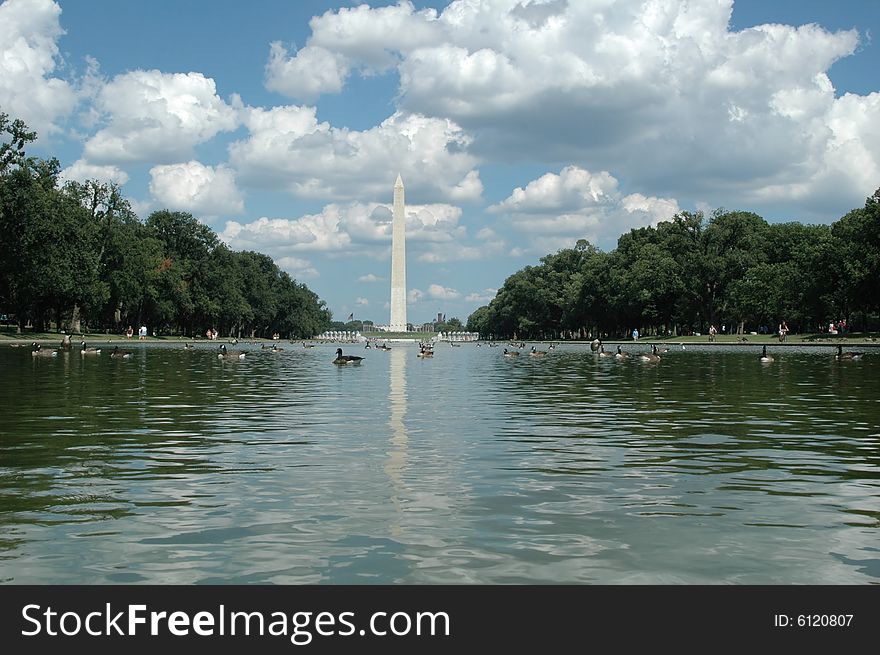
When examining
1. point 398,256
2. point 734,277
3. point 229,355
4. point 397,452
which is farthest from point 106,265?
point 397,452

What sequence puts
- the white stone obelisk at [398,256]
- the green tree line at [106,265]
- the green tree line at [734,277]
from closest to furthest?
1. the green tree line at [106,265]
2. the green tree line at [734,277]
3. the white stone obelisk at [398,256]

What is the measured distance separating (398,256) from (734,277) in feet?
164

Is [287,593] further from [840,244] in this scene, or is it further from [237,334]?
[237,334]

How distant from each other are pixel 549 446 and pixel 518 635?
9882mm

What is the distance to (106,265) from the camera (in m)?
114

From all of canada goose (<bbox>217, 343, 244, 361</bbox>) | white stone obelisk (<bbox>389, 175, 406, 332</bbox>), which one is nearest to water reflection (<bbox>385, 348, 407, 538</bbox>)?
canada goose (<bbox>217, 343, 244, 361</bbox>)

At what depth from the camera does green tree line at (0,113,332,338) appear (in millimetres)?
86188

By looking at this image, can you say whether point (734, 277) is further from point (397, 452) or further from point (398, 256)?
point (397, 452)

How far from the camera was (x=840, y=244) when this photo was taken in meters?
102

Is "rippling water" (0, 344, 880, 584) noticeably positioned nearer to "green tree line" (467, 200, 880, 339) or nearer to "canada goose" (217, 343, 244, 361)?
"canada goose" (217, 343, 244, 361)

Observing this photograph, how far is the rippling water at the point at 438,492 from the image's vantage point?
8289 millimetres

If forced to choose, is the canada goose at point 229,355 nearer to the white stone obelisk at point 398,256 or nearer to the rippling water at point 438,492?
the rippling water at point 438,492

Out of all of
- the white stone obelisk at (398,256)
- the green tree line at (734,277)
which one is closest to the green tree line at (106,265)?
the white stone obelisk at (398,256)

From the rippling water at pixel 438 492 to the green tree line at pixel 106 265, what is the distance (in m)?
68.5
